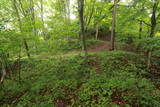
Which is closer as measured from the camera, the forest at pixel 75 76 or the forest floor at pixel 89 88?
the forest floor at pixel 89 88

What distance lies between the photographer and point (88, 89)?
3.76 metres

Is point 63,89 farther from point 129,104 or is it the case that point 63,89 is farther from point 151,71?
point 151,71

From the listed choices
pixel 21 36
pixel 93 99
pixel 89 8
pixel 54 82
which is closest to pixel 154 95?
pixel 93 99

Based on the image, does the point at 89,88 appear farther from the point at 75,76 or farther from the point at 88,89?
the point at 75,76

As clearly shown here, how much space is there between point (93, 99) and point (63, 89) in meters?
1.62

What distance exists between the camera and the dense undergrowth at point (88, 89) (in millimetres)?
3117

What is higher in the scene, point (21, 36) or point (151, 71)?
point (21, 36)

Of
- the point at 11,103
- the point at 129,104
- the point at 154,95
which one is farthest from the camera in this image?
the point at 11,103

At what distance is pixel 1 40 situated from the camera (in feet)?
10.7

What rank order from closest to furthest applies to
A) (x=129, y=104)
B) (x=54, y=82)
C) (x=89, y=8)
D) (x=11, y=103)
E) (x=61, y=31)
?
(x=129, y=104)
(x=11, y=103)
(x=54, y=82)
(x=61, y=31)
(x=89, y=8)

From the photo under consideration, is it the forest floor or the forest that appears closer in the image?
the forest floor

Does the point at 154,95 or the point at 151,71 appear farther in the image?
the point at 151,71

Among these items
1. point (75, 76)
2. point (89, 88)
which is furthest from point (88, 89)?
point (75, 76)

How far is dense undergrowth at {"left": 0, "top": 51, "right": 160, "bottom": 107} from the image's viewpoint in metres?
3.12
